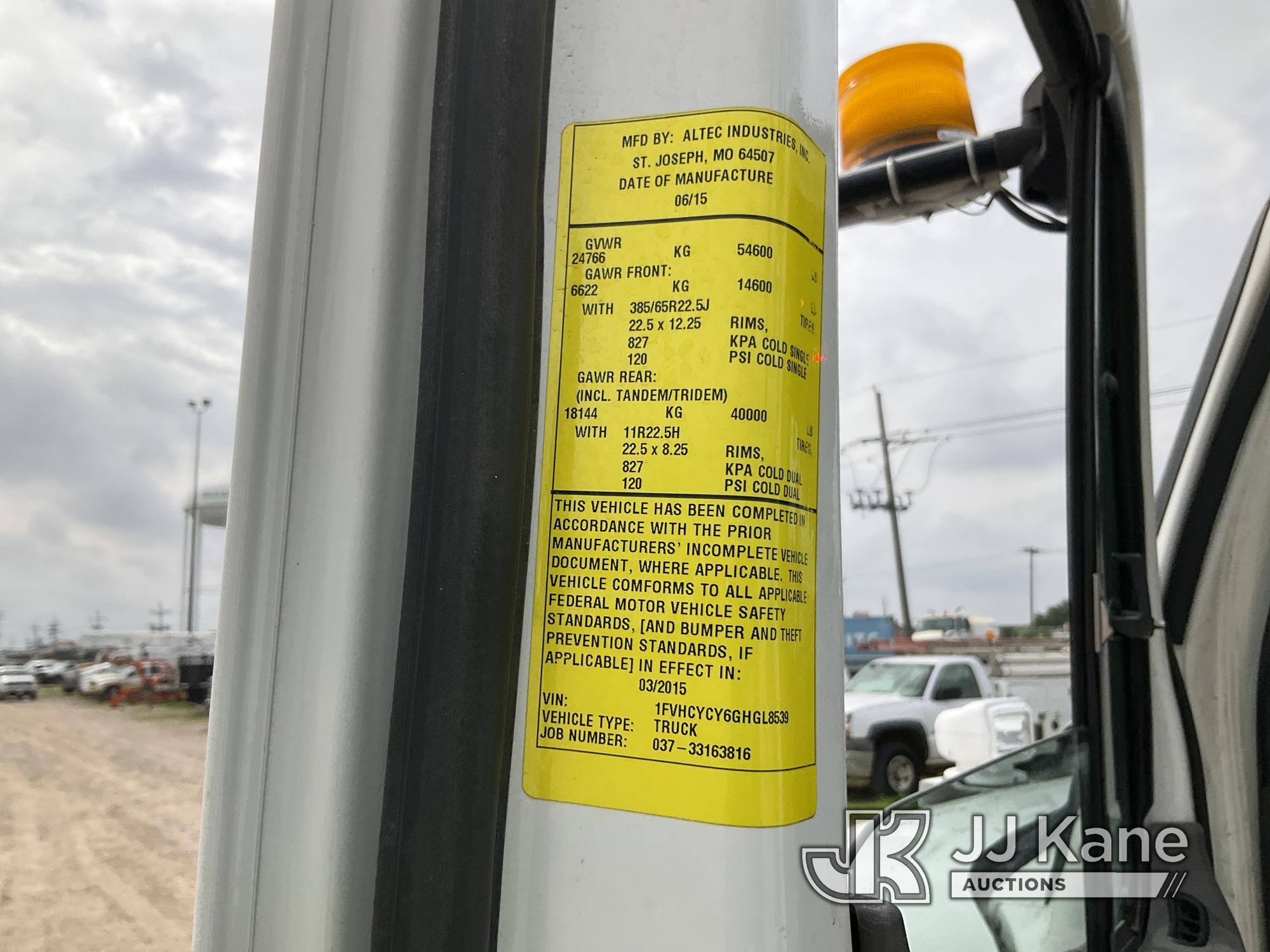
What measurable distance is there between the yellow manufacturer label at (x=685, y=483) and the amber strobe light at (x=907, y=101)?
985 mm

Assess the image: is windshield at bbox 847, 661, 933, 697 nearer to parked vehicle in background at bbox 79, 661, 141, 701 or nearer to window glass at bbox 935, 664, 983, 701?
window glass at bbox 935, 664, 983, 701

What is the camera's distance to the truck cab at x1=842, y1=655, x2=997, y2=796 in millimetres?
7875

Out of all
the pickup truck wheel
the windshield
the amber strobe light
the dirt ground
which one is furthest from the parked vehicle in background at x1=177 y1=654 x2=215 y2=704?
the windshield

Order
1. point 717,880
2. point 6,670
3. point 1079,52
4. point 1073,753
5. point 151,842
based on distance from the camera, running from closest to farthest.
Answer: point 717,880 < point 6,670 < point 151,842 < point 1079,52 < point 1073,753

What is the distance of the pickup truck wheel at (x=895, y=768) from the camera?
26.0 ft

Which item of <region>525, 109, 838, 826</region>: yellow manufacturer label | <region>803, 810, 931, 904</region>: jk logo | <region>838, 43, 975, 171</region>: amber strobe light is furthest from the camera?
<region>838, 43, 975, 171</region>: amber strobe light

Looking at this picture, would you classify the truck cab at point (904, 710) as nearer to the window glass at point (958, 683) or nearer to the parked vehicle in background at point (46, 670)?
the window glass at point (958, 683)

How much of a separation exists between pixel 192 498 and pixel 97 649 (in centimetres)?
12

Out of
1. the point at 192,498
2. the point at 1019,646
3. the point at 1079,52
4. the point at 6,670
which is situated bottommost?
the point at 1019,646

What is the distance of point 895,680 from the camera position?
28.2ft

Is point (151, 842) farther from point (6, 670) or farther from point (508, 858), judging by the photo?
point (508, 858)

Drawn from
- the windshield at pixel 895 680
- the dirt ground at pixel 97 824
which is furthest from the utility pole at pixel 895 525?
the dirt ground at pixel 97 824

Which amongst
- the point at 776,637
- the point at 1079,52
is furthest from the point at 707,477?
the point at 1079,52

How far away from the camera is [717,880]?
0.41 m
